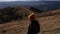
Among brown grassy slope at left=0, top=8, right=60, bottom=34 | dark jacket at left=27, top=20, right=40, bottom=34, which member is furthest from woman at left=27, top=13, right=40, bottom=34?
brown grassy slope at left=0, top=8, right=60, bottom=34

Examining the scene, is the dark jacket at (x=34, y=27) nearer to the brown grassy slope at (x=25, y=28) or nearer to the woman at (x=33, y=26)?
the woman at (x=33, y=26)

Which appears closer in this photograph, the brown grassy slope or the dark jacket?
the dark jacket

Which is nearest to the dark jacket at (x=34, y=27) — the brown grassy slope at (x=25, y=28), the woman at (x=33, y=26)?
the woman at (x=33, y=26)

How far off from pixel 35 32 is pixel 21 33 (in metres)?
6.90

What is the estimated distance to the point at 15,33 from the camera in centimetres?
1459

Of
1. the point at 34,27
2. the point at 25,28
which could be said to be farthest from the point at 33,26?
the point at 25,28

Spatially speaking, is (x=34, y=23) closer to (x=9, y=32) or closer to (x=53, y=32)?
(x=53, y=32)

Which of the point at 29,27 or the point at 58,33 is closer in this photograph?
the point at 29,27

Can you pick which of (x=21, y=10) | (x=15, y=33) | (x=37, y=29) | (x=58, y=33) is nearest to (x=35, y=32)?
(x=37, y=29)

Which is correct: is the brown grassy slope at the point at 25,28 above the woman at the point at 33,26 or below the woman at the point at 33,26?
below

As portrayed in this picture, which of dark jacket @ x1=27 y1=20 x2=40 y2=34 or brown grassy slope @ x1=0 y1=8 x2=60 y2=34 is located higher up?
dark jacket @ x1=27 y1=20 x2=40 y2=34

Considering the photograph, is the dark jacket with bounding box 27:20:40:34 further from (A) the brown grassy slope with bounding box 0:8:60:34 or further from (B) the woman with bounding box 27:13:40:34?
(A) the brown grassy slope with bounding box 0:8:60:34

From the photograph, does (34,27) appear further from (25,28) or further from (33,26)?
(25,28)

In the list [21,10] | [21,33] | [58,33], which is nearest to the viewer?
[58,33]
